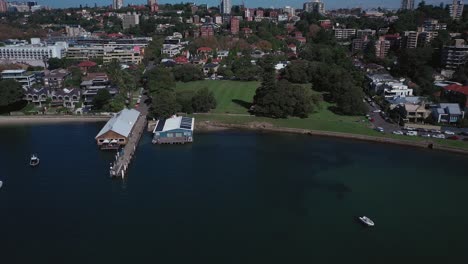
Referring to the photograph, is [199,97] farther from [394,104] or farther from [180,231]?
[180,231]

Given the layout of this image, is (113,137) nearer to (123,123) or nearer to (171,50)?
(123,123)

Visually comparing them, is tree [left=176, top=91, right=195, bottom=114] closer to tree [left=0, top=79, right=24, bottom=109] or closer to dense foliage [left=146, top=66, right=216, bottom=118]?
dense foliage [left=146, top=66, right=216, bottom=118]

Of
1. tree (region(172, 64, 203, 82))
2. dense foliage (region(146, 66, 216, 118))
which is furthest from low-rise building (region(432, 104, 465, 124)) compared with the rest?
tree (region(172, 64, 203, 82))

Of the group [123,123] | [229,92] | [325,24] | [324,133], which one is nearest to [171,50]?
[229,92]

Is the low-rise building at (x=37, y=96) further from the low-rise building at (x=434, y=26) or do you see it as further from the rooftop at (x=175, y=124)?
the low-rise building at (x=434, y=26)

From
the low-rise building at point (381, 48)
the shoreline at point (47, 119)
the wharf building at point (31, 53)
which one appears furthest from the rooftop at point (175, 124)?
the low-rise building at point (381, 48)

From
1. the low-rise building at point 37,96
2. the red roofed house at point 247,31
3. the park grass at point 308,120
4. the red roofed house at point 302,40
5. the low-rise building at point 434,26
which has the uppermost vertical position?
the low-rise building at point 434,26
